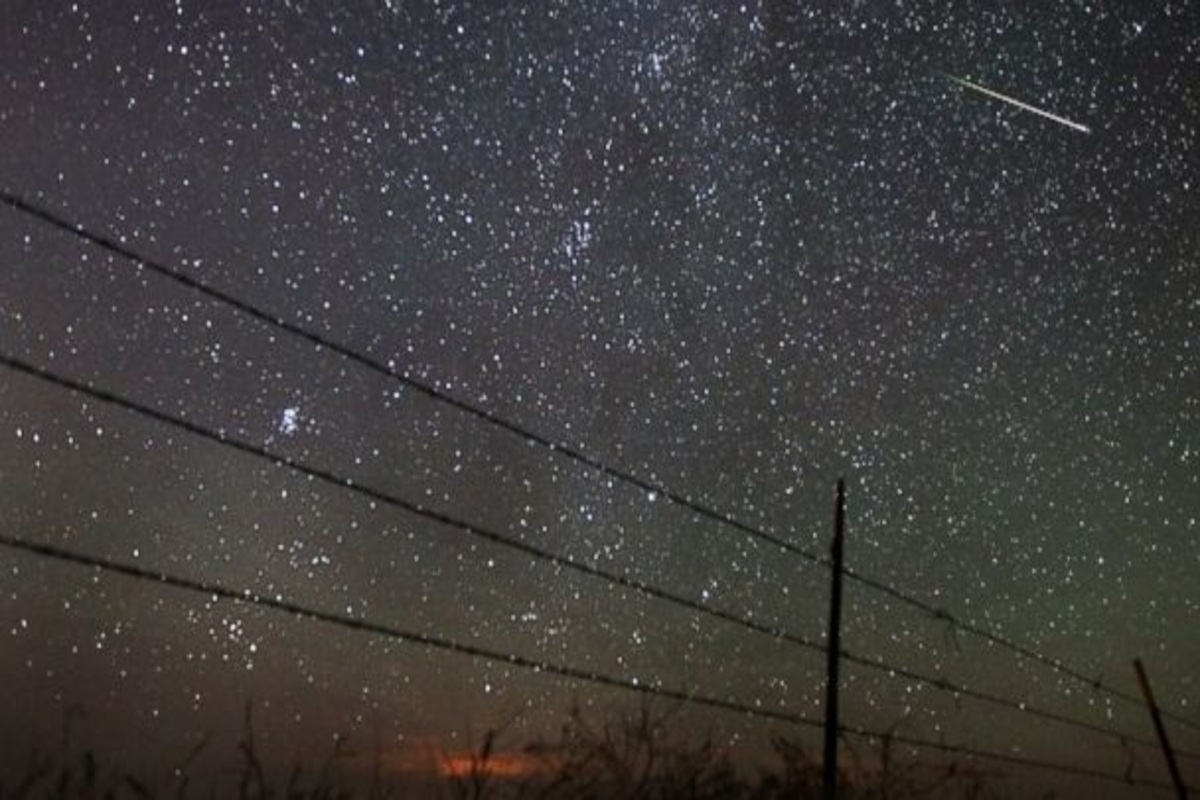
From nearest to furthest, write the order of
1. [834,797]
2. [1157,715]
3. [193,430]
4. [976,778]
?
[193,430]
[834,797]
[976,778]
[1157,715]

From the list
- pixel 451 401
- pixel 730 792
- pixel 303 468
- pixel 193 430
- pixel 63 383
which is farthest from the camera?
pixel 730 792

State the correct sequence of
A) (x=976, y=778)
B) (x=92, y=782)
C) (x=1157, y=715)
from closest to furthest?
(x=92, y=782), (x=976, y=778), (x=1157, y=715)

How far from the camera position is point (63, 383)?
345 cm

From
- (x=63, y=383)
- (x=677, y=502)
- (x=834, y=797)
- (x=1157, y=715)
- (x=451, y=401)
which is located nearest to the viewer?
(x=63, y=383)

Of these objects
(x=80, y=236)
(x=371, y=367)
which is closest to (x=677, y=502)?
(x=371, y=367)

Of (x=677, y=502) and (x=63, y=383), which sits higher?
(x=677, y=502)

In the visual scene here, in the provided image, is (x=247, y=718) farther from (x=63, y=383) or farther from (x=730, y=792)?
(x=730, y=792)

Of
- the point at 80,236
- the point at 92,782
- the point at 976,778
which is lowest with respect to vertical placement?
the point at 92,782

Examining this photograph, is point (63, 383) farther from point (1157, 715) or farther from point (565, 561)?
point (1157, 715)

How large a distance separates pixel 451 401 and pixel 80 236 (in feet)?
4.81

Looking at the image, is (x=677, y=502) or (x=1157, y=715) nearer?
(x=677, y=502)

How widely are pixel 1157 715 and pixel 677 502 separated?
700 cm

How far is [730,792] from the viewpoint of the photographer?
23.7 feet

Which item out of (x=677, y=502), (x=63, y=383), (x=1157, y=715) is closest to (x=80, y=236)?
(x=63, y=383)
